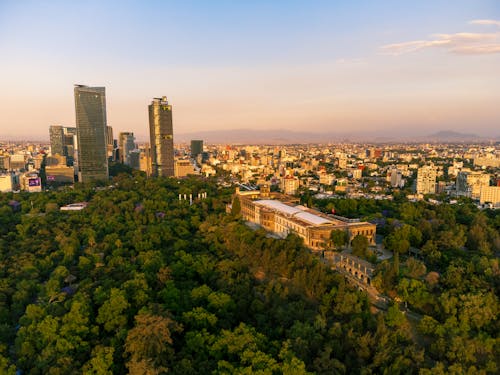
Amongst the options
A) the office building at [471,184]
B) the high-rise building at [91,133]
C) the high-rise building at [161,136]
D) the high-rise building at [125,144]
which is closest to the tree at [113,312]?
the office building at [471,184]

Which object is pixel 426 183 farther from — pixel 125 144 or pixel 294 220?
pixel 125 144

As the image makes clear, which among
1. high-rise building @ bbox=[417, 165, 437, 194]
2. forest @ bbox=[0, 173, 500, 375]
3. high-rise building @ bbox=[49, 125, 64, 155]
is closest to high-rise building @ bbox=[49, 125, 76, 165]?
high-rise building @ bbox=[49, 125, 64, 155]

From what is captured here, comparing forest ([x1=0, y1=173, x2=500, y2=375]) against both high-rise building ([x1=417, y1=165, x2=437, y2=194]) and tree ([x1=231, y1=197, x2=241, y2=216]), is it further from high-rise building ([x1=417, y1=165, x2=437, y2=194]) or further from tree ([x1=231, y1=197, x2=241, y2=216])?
high-rise building ([x1=417, y1=165, x2=437, y2=194])

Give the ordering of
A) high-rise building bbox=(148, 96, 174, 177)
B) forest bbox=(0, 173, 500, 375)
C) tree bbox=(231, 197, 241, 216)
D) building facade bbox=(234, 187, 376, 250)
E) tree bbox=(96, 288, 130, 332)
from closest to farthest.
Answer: forest bbox=(0, 173, 500, 375) → tree bbox=(96, 288, 130, 332) → building facade bbox=(234, 187, 376, 250) → tree bbox=(231, 197, 241, 216) → high-rise building bbox=(148, 96, 174, 177)

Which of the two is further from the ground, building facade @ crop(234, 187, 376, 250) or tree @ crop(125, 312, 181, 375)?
building facade @ crop(234, 187, 376, 250)

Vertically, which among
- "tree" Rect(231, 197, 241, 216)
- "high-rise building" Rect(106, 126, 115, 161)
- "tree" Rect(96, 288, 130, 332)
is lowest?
"tree" Rect(96, 288, 130, 332)

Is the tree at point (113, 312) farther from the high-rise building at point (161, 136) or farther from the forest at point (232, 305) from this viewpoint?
the high-rise building at point (161, 136)
